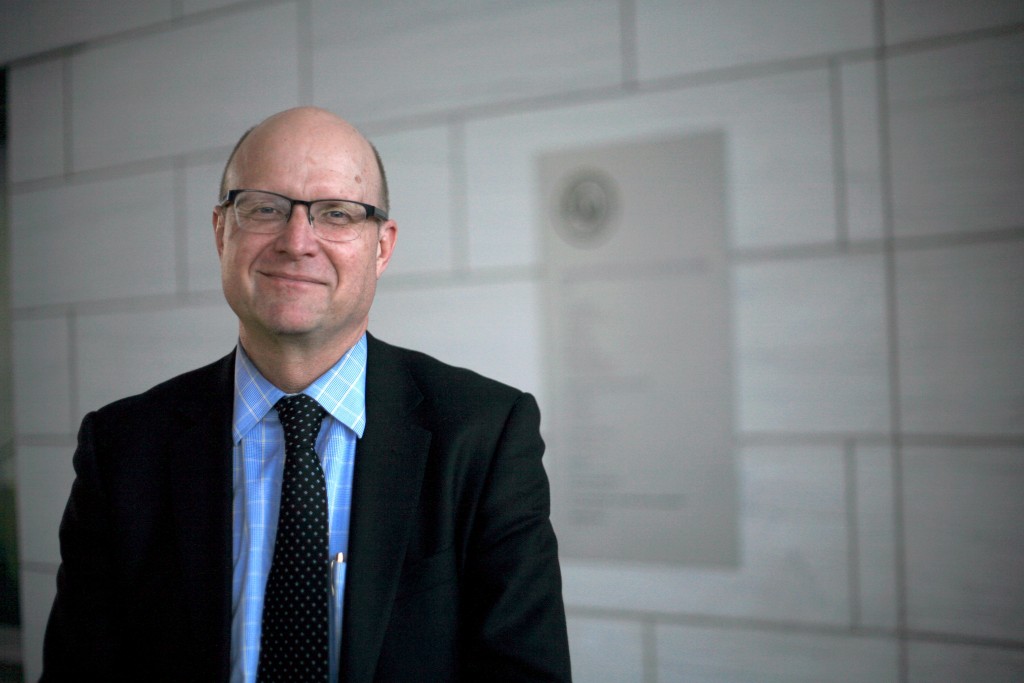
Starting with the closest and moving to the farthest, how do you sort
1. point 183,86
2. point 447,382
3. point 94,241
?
point 447,382 < point 183,86 < point 94,241

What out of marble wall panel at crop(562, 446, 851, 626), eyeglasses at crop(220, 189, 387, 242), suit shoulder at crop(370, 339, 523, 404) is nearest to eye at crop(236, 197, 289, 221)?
eyeglasses at crop(220, 189, 387, 242)

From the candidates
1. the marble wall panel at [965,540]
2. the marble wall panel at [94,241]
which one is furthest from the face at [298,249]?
the marble wall panel at [94,241]

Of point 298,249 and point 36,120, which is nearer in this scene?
point 298,249

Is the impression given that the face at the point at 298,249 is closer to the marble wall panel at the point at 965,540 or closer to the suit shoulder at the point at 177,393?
the suit shoulder at the point at 177,393

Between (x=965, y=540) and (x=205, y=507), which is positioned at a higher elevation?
(x=205, y=507)

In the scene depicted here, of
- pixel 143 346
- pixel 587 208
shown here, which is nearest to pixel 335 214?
pixel 587 208

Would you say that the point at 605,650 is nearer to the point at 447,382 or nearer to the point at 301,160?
the point at 447,382

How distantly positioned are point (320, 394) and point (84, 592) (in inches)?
22.1

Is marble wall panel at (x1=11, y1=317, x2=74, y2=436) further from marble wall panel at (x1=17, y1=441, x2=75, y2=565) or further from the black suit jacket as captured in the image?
the black suit jacket

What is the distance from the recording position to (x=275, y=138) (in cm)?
144

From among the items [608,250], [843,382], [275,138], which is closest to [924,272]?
[843,382]

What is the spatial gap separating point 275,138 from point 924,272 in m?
1.74

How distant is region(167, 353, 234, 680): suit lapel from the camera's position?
1.31m

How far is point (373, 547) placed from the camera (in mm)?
1329
